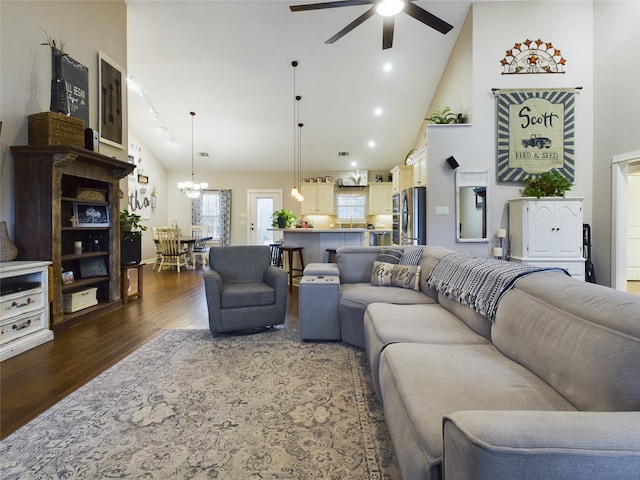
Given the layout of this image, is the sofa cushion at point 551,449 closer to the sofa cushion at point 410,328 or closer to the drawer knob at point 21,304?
the sofa cushion at point 410,328

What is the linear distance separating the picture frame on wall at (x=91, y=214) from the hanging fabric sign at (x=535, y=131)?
5461 millimetres

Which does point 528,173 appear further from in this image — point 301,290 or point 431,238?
point 301,290

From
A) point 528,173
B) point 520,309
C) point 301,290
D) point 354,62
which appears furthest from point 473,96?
point 520,309

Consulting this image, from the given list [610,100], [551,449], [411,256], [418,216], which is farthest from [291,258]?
[551,449]

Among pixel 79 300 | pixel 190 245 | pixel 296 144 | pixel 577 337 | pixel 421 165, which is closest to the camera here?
pixel 577 337

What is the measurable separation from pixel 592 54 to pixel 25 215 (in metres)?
7.25

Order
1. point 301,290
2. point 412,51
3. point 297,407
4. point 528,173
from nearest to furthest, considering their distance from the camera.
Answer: point 297,407, point 301,290, point 528,173, point 412,51

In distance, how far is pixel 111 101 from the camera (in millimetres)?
4418

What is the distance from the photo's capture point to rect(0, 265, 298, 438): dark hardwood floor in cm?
207

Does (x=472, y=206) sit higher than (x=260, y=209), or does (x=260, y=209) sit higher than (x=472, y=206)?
(x=260, y=209)

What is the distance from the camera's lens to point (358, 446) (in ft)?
5.37

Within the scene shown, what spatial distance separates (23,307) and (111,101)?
9.38 ft

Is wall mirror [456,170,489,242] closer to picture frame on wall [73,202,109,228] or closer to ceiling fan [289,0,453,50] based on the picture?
ceiling fan [289,0,453,50]

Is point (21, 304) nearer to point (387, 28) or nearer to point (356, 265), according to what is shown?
point (356, 265)
